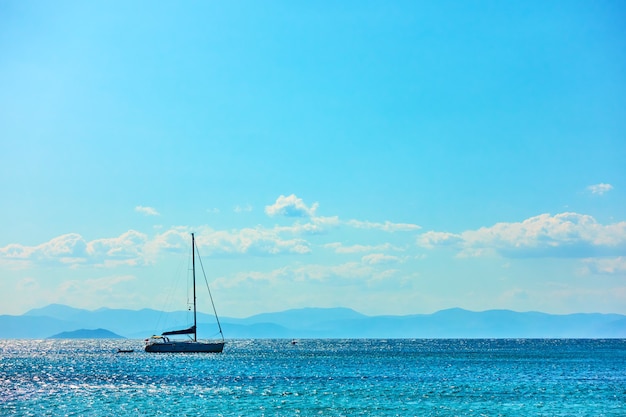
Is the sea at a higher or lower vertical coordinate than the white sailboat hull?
lower

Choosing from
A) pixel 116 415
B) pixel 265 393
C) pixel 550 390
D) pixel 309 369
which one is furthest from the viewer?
pixel 309 369

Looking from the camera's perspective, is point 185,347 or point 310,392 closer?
point 310,392

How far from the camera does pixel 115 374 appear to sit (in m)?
87.3

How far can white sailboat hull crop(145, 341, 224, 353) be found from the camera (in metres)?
130

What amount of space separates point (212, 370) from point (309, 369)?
46.1ft

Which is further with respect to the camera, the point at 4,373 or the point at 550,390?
the point at 4,373

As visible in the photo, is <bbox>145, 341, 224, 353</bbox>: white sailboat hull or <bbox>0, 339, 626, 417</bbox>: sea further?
<bbox>145, 341, 224, 353</bbox>: white sailboat hull

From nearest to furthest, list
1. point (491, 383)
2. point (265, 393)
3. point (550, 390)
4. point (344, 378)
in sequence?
point (265, 393), point (550, 390), point (491, 383), point (344, 378)

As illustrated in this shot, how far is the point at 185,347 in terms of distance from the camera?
129625mm

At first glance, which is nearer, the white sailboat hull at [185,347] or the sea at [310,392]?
the sea at [310,392]

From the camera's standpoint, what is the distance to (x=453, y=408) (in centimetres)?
5447

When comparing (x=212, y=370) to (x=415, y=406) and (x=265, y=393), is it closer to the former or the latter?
(x=265, y=393)

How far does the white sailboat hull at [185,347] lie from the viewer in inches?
5108

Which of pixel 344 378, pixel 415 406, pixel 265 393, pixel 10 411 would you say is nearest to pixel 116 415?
pixel 10 411
